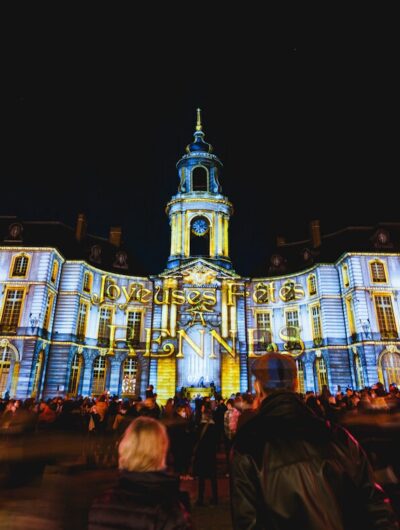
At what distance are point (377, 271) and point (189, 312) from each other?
17.8 m

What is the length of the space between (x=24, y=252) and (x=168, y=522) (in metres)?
34.3

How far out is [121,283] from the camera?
37938 millimetres

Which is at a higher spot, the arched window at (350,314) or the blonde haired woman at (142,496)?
the arched window at (350,314)

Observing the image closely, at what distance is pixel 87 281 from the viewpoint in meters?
35.8

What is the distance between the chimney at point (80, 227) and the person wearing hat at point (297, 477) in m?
39.5

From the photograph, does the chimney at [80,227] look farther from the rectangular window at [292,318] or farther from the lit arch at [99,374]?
the rectangular window at [292,318]

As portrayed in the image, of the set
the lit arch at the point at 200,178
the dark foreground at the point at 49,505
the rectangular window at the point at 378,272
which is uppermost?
Result: the lit arch at the point at 200,178

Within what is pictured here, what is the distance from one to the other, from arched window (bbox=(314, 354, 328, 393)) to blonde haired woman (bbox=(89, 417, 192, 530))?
3317 centimetres

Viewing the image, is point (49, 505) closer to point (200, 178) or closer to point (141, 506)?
point (141, 506)

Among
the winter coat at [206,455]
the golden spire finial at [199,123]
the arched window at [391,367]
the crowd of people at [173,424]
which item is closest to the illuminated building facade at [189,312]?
the arched window at [391,367]

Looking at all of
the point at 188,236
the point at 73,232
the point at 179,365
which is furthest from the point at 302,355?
the point at 73,232

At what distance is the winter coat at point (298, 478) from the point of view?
7.22ft

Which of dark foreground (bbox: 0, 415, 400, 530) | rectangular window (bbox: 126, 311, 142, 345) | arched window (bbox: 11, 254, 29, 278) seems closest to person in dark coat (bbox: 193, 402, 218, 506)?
dark foreground (bbox: 0, 415, 400, 530)

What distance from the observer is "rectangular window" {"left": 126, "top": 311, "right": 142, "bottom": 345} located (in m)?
36.1
